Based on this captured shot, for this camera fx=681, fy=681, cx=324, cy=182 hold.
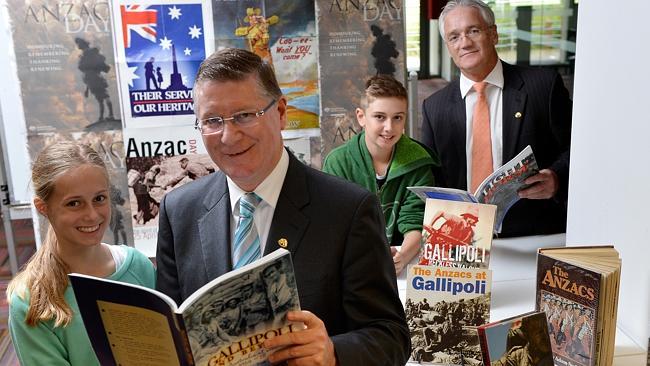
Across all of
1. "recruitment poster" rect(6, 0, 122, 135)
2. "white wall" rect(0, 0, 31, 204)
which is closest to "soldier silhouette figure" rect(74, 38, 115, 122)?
"recruitment poster" rect(6, 0, 122, 135)

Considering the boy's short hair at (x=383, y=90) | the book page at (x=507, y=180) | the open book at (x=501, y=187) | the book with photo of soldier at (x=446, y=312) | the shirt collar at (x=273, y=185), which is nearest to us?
the shirt collar at (x=273, y=185)

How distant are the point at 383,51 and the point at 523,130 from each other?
2.79 feet

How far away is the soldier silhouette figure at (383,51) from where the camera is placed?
3.34 meters

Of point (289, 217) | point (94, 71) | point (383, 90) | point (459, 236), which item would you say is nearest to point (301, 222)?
point (289, 217)

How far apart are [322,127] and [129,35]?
102cm

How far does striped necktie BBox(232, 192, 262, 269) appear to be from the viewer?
1501mm

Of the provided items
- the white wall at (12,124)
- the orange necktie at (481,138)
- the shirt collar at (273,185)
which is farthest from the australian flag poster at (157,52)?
the shirt collar at (273,185)

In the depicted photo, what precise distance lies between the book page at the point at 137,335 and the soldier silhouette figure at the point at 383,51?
2.33m

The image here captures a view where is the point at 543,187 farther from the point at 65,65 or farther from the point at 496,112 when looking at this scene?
the point at 65,65

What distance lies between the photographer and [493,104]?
294cm

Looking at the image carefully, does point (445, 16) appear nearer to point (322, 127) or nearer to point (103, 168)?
point (322, 127)

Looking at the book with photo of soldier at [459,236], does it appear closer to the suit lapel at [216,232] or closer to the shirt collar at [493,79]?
the suit lapel at [216,232]

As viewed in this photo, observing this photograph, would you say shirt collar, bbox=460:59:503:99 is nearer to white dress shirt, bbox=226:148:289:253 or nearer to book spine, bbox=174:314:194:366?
white dress shirt, bbox=226:148:289:253

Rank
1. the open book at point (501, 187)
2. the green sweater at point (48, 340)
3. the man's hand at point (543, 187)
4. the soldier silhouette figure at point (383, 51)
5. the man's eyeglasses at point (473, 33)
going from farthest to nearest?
1. the soldier silhouette figure at point (383, 51)
2. the man's eyeglasses at point (473, 33)
3. the man's hand at point (543, 187)
4. the open book at point (501, 187)
5. the green sweater at point (48, 340)
